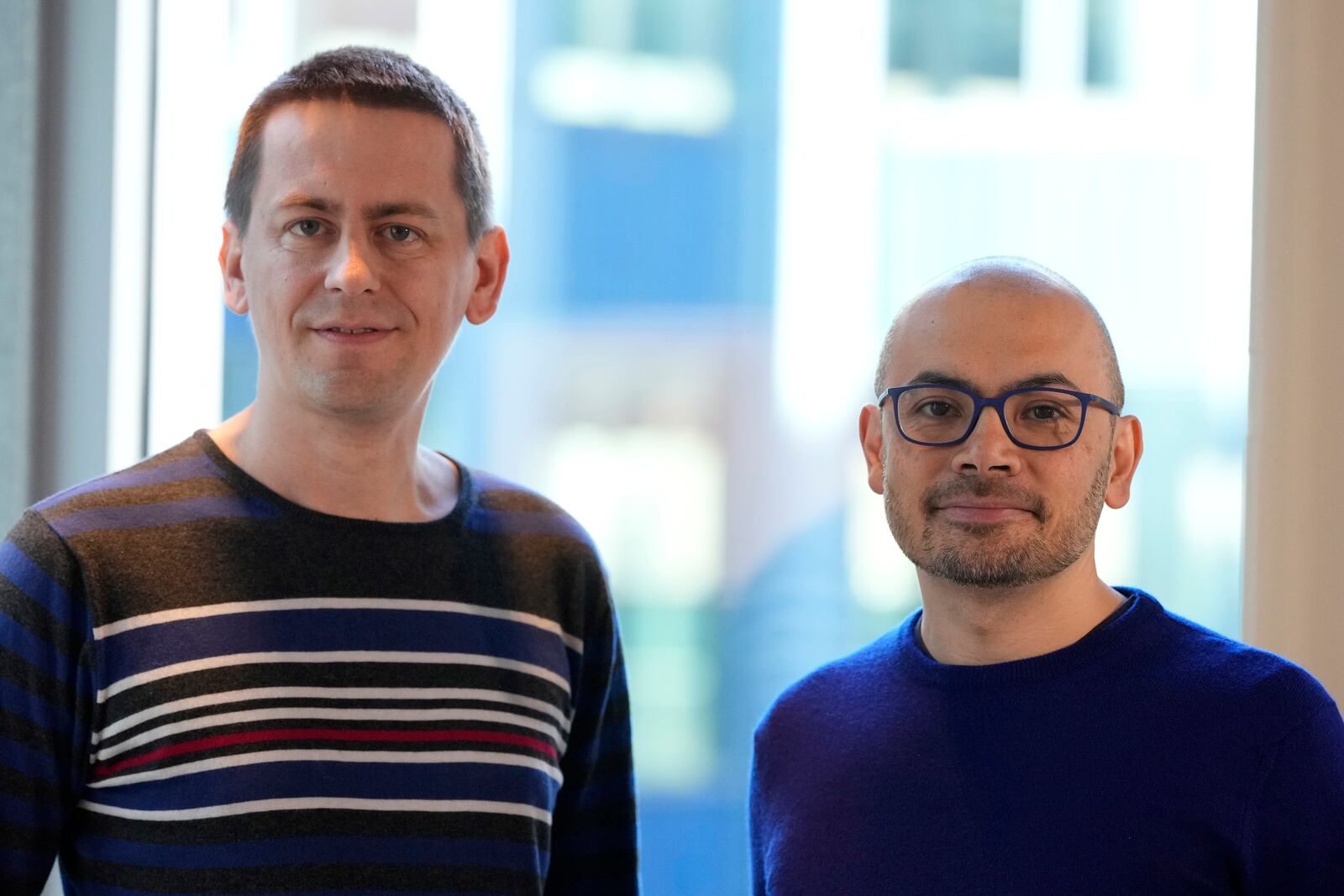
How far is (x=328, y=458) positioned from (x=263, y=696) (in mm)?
273

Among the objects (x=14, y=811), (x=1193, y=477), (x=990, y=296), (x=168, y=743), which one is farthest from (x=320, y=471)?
(x=1193, y=477)

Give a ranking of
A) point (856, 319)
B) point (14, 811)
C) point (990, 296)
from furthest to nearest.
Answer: point (856, 319)
point (990, 296)
point (14, 811)

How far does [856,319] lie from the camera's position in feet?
7.42

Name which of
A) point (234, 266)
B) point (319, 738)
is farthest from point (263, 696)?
point (234, 266)

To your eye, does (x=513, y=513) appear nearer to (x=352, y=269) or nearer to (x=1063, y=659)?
(x=352, y=269)

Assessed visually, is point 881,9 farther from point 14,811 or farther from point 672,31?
point 14,811

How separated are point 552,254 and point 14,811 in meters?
1.29

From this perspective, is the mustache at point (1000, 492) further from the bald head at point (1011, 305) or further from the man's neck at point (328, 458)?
the man's neck at point (328, 458)

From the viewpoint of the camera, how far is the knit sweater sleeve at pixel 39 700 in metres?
1.32

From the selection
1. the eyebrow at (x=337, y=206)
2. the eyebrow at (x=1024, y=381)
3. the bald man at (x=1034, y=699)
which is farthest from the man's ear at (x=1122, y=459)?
the eyebrow at (x=337, y=206)

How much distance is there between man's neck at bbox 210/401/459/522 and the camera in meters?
1.48

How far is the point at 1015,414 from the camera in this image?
139 cm

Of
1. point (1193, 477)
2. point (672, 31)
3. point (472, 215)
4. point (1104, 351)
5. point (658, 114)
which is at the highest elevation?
point (672, 31)

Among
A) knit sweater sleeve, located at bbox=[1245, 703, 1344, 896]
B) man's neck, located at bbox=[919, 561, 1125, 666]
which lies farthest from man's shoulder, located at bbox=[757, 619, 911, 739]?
knit sweater sleeve, located at bbox=[1245, 703, 1344, 896]
